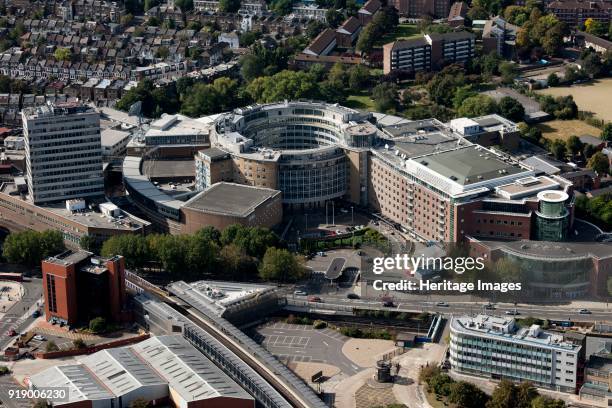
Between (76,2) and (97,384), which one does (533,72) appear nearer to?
(76,2)

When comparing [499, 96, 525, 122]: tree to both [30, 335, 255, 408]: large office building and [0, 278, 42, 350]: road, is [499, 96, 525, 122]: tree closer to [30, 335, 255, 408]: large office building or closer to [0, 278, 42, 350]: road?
[0, 278, 42, 350]: road

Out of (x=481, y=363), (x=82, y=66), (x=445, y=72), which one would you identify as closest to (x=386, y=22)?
(x=445, y=72)

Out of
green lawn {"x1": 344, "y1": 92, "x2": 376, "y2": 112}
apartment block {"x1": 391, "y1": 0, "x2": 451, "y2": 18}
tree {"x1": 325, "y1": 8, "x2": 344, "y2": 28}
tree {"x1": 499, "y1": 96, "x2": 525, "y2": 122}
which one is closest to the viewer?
tree {"x1": 499, "y1": 96, "x2": 525, "y2": 122}

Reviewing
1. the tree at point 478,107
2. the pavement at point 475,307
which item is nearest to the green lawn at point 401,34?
the tree at point 478,107

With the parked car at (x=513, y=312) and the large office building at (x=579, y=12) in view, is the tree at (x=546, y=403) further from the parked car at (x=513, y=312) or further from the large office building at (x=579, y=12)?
the large office building at (x=579, y=12)

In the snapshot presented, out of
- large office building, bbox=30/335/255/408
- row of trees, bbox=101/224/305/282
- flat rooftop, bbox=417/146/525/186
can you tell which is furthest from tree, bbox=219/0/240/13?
large office building, bbox=30/335/255/408

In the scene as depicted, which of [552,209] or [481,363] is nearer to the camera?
[481,363]
